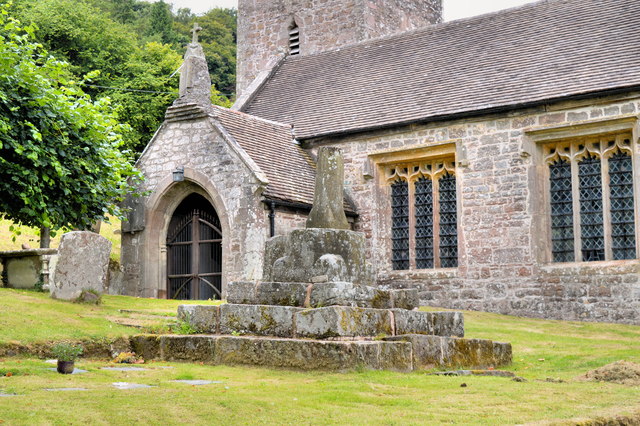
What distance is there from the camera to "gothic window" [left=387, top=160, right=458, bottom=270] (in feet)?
64.2

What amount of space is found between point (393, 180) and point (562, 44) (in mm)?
5187

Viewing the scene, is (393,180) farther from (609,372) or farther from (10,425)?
(10,425)

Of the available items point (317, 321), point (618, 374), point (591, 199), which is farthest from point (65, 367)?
point (591, 199)

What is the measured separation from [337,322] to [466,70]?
13173mm

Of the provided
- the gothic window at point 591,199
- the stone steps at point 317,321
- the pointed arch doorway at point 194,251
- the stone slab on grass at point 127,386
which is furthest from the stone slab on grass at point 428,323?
the pointed arch doorway at point 194,251

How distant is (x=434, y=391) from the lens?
737cm

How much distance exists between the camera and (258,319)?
31.4 ft

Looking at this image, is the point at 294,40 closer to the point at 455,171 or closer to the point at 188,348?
the point at 455,171

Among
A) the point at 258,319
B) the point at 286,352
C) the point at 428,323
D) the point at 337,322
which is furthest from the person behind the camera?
the point at 428,323

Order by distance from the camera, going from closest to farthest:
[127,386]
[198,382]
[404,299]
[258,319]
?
[127,386]
[198,382]
[258,319]
[404,299]

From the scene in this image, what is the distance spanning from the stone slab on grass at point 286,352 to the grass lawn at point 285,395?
0.17m

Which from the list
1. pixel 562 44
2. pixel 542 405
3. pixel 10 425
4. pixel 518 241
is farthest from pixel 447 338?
pixel 562 44

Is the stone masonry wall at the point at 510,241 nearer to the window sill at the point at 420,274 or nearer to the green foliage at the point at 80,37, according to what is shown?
the window sill at the point at 420,274

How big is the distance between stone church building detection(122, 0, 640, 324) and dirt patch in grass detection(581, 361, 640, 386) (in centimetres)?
849
